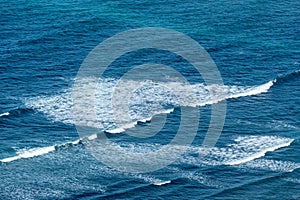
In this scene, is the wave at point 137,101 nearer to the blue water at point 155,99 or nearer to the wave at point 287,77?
the blue water at point 155,99

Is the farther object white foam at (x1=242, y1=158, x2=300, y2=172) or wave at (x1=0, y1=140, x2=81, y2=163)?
white foam at (x1=242, y1=158, x2=300, y2=172)

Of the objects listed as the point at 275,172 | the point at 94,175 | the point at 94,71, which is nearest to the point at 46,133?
the point at 94,175

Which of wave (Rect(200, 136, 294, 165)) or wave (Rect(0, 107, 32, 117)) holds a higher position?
wave (Rect(0, 107, 32, 117))

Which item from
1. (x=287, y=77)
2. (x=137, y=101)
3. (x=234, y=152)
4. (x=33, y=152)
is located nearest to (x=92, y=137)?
(x=33, y=152)

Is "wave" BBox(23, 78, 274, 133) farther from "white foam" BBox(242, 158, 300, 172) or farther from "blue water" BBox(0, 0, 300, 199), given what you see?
"white foam" BBox(242, 158, 300, 172)

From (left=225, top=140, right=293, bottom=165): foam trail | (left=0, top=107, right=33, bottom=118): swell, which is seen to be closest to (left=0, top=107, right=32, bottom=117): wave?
(left=0, top=107, right=33, bottom=118): swell
